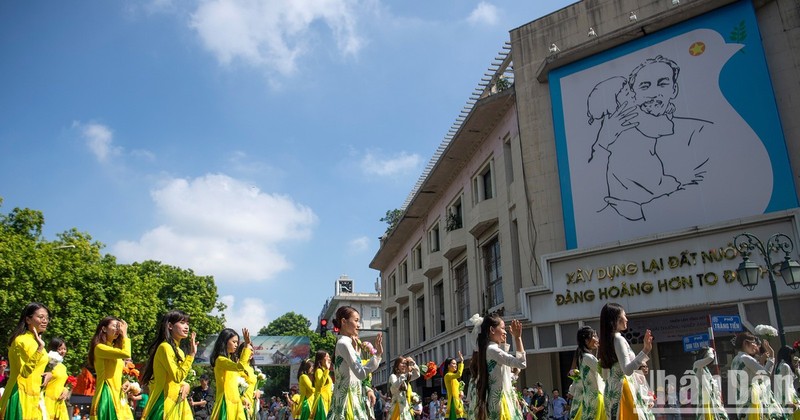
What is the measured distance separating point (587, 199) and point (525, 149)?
2.92 metres

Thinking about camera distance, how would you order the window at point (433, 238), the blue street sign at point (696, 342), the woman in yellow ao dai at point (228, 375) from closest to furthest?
the woman in yellow ao dai at point (228, 375)
the blue street sign at point (696, 342)
the window at point (433, 238)

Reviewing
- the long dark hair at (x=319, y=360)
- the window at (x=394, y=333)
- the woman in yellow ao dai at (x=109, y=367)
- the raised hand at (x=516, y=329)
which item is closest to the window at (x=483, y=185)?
the long dark hair at (x=319, y=360)

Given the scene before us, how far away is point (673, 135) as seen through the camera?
17.7m

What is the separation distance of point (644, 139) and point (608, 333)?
1367 centimetres

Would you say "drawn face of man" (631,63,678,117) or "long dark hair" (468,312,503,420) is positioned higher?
"drawn face of man" (631,63,678,117)

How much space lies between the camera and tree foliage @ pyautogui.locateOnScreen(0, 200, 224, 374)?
25.2 meters

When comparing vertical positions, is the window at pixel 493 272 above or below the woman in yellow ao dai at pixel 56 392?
above

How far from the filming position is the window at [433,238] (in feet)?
108

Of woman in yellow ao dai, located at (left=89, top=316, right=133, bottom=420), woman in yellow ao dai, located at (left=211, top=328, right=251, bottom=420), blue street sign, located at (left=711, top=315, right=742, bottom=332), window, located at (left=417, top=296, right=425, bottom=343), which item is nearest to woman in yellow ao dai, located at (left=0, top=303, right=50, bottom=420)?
woman in yellow ao dai, located at (left=89, top=316, right=133, bottom=420)

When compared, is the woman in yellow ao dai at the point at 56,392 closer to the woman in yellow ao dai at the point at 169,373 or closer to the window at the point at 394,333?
the woman in yellow ao dai at the point at 169,373

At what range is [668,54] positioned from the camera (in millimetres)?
18312

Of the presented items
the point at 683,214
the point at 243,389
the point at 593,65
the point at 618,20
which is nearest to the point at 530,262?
the point at 683,214

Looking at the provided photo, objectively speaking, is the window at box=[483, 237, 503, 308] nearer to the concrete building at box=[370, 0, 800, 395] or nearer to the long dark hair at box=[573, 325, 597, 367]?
the concrete building at box=[370, 0, 800, 395]

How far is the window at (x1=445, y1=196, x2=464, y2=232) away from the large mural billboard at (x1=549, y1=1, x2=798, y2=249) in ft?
30.8
